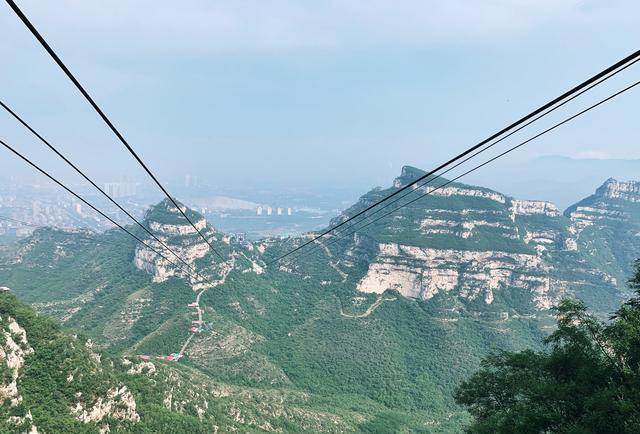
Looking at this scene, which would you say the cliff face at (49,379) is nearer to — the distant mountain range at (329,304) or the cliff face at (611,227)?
the distant mountain range at (329,304)

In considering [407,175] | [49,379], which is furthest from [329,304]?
[49,379]

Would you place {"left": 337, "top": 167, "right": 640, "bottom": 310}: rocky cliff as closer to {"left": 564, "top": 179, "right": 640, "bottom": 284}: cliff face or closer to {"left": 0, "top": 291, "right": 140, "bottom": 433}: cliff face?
{"left": 564, "top": 179, "right": 640, "bottom": 284}: cliff face

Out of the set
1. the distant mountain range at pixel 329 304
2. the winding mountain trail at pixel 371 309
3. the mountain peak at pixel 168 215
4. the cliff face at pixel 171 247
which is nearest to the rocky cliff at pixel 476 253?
the distant mountain range at pixel 329 304

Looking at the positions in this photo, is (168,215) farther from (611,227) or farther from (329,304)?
(611,227)

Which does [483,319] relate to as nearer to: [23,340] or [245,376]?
[245,376]

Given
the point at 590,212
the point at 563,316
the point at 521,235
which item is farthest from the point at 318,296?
the point at 590,212

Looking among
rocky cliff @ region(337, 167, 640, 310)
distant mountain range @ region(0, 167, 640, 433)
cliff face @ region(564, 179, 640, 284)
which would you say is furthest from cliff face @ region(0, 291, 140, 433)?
cliff face @ region(564, 179, 640, 284)
